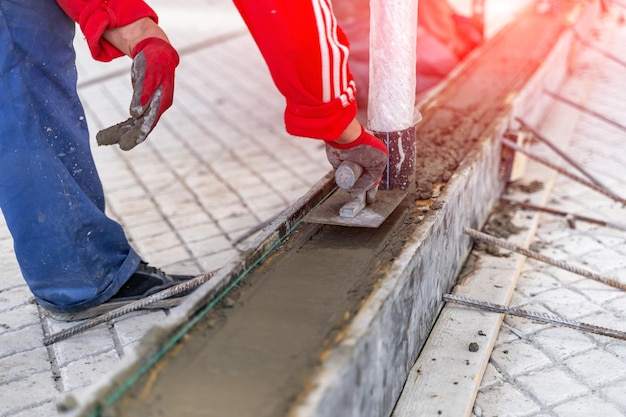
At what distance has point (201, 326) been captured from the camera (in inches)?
90.6

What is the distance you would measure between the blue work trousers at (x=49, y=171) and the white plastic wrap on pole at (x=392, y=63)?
1.40 metres

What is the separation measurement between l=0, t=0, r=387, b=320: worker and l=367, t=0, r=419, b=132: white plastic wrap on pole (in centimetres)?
31

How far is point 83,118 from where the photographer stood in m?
3.25

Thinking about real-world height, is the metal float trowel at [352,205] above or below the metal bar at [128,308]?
above

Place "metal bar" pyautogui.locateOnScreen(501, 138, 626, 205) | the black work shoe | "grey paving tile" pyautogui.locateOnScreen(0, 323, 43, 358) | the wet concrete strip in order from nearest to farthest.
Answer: the wet concrete strip
"grey paving tile" pyautogui.locateOnScreen(0, 323, 43, 358)
the black work shoe
"metal bar" pyautogui.locateOnScreen(501, 138, 626, 205)

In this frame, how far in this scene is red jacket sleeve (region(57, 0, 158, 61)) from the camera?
2.86 meters

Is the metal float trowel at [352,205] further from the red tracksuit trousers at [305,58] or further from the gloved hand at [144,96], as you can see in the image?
the gloved hand at [144,96]

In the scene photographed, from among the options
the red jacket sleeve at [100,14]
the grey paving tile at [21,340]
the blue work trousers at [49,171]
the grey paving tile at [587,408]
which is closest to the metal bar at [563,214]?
the grey paving tile at [587,408]

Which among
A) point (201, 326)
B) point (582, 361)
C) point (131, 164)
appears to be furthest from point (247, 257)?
point (131, 164)

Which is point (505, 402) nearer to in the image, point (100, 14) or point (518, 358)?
point (518, 358)

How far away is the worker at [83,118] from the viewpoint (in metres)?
2.55

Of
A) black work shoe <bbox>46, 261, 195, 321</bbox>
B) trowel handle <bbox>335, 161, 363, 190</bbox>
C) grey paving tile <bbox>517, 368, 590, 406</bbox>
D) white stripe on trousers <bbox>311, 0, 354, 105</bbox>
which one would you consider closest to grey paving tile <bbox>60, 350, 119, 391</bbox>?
black work shoe <bbox>46, 261, 195, 321</bbox>

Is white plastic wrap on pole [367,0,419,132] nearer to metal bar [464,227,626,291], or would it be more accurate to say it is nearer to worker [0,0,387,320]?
worker [0,0,387,320]

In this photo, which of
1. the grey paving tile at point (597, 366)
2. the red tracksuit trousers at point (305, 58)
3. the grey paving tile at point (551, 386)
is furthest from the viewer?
the grey paving tile at point (597, 366)
